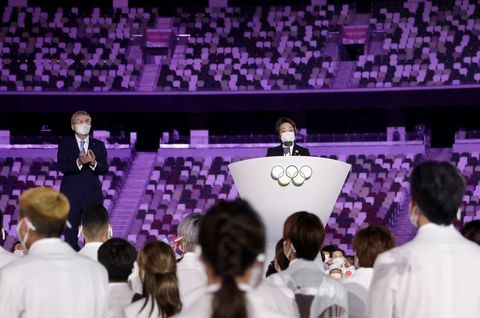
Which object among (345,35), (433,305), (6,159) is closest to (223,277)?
(433,305)

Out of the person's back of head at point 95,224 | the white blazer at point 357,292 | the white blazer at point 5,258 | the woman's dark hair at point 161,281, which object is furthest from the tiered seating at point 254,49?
the woman's dark hair at point 161,281

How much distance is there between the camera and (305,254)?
472cm

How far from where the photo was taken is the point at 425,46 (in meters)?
27.9

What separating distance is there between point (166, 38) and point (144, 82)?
6.68 feet

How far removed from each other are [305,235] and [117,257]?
101 centimetres

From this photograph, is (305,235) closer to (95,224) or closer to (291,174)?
(95,224)

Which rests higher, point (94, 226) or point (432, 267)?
point (432, 267)

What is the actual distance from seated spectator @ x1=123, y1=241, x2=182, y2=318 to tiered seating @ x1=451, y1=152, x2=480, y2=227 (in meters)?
18.0

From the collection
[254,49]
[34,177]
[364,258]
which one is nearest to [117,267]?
[364,258]

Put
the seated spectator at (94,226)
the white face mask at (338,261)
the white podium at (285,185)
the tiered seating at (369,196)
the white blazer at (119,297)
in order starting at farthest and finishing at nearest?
1. the tiered seating at (369,196)
2. the white face mask at (338,261)
3. the white podium at (285,185)
4. the seated spectator at (94,226)
5. the white blazer at (119,297)

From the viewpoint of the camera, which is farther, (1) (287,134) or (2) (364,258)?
(1) (287,134)

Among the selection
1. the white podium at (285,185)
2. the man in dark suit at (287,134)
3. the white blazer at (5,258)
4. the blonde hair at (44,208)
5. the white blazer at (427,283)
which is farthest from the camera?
the man in dark suit at (287,134)

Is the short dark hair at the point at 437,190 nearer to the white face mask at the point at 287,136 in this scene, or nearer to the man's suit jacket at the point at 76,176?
the white face mask at the point at 287,136

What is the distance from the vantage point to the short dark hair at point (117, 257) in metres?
4.95
